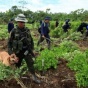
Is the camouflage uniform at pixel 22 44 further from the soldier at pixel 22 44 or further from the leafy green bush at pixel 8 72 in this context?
the leafy green bush at pixel 8 72

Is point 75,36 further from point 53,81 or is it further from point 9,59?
point 9,59

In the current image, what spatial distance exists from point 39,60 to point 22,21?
6.05 ft

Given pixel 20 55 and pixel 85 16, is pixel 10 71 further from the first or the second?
Answer: pixel 85 16

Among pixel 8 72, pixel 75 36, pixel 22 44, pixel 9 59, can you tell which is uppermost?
pixel 22 44

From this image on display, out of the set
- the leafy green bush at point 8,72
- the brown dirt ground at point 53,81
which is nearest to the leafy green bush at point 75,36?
the brown dirt ground at point 53,81

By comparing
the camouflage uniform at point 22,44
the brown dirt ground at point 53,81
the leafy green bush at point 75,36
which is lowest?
the leafy green bush at point 75,36

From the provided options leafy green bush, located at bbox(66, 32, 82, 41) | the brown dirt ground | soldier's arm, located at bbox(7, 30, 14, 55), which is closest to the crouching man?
soldier's arm, located at bbox(7, 30, 14, 55)

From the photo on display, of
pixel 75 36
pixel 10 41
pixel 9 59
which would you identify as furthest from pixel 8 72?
pixel 75 36

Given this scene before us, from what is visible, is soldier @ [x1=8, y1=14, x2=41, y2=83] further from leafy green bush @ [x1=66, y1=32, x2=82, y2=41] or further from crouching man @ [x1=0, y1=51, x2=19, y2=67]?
leafy green bush @ [x1=66, y1=32, x2=82, y2=41]

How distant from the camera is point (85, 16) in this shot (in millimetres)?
47812

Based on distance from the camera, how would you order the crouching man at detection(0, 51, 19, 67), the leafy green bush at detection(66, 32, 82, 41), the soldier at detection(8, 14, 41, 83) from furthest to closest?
1. the leafy green bush at detection(66, 32, 82, 41)
2. the soldier at detection(8, 14, 41, 83)
3. the crouching man at detection(0, 51, 19, 67)

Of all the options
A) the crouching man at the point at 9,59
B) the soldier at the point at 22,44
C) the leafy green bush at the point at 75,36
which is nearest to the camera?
the crouching man at the point at 9,59

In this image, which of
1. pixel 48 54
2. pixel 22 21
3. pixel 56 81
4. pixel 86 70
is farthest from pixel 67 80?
pixel 22 21

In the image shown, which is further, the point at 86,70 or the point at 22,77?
the point at 22,77
